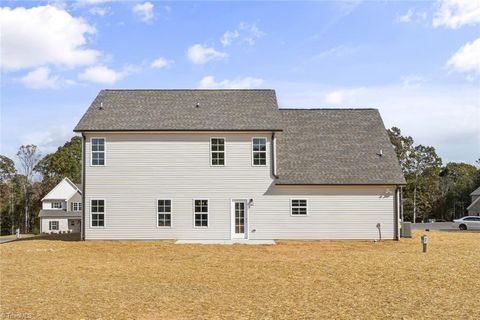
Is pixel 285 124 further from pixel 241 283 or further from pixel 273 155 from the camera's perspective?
pixel 241 283

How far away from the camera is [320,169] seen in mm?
27531

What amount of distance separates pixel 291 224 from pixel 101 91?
14.0 m

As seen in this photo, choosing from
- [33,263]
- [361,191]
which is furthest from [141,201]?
[361,191]

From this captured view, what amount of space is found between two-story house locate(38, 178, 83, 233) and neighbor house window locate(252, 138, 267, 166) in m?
44.1

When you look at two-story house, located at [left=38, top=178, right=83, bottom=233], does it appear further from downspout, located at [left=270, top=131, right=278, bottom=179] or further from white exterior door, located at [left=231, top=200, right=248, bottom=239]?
downspout, located at [left=270, top=131, right=278, bottom=179]

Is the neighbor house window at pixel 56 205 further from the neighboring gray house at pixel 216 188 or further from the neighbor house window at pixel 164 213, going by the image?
the neighbor house window at pixel 164 213

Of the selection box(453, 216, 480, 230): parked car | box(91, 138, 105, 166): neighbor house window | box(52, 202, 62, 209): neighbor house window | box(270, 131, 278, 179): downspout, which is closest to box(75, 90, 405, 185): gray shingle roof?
box(270, 131, 278, 179): downspout

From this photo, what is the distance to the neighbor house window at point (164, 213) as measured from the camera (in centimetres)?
2681

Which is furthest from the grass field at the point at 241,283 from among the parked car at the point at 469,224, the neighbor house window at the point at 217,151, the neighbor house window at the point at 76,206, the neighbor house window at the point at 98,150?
the neighbor house window at the point at 76,206

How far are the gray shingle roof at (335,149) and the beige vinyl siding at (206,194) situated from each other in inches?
25.6

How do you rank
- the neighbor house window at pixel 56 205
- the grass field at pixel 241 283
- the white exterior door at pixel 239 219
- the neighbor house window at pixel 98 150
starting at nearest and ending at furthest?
the grass field at pixel 241 283
the white exterior door at pixel 239 219
the neighbor house window at pixel 98 150
the neighbor house window at pixel 56 205

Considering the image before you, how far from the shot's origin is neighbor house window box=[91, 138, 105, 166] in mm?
27214

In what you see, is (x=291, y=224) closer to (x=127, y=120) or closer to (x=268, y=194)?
(x=268, y=194)

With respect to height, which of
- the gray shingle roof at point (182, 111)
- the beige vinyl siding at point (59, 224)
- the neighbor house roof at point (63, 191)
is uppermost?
the gray shingle roof at point (182, 111)
